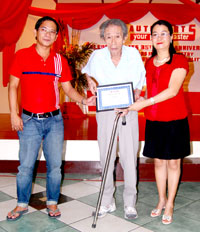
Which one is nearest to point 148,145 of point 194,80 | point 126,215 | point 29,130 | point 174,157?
point 174,157

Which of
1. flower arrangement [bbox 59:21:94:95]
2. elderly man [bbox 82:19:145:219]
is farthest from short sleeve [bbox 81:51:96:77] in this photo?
flower arrangement [bbox 59:21:94:95]

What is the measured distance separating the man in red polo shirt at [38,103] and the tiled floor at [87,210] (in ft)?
0.63

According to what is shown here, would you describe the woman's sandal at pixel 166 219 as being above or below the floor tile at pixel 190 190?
above

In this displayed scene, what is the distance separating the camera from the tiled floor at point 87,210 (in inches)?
79.8

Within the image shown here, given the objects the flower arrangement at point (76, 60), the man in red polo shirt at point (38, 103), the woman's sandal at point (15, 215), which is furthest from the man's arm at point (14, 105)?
the flower arrangement at point (76, 60)

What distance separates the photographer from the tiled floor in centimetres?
203

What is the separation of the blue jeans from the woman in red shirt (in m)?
0.55

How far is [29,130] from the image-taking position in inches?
79.4

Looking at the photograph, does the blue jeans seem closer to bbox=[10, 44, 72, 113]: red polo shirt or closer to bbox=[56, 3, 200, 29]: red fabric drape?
bbox=[10, 44, 72, 113]: red polo shirt

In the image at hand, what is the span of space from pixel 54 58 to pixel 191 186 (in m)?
1.94

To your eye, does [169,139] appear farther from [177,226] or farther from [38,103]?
[38,103]

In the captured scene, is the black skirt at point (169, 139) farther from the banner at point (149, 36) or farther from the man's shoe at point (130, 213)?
→ the banner at point (149, 36)

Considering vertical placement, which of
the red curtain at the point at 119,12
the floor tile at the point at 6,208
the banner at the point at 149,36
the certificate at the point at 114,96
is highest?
the red curtain at the point at 119,12

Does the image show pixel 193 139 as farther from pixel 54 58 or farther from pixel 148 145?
pixel 54 58
